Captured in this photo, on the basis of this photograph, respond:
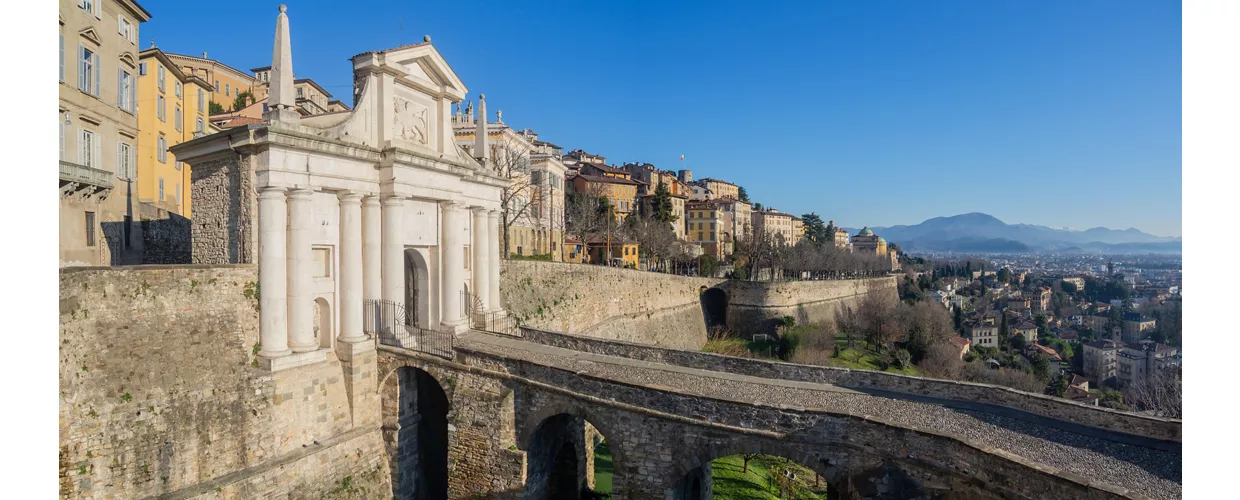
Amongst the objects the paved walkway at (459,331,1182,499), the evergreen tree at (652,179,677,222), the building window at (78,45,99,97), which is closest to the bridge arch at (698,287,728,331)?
the evergreen tree at (652,179,677,222)

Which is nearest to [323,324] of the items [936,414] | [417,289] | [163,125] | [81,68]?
[417,289]

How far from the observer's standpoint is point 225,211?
1639 cm

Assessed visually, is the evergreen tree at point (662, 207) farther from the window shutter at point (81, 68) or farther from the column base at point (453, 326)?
the window shutter at point (81, 68)

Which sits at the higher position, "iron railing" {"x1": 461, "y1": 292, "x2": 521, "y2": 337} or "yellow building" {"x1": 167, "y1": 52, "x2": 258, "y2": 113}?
"yellow building" {"x1": 167, "y1": 52, "x2": 258, "y2": 113}

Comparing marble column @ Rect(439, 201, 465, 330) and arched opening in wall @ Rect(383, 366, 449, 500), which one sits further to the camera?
marble column @ Rect(439, 201, 465, 330)

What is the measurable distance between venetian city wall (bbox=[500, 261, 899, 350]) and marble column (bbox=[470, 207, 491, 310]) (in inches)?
218

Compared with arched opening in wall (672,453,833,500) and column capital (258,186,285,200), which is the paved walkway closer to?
arched opening in wall (672,453,833,500)

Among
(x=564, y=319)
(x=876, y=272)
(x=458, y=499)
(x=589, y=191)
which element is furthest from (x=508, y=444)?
(x=876, y=272)

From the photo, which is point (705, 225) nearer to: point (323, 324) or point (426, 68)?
point (426, 68)

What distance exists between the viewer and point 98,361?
12.0 m

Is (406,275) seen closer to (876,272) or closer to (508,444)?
(508,444)

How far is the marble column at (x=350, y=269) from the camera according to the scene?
55.2ft

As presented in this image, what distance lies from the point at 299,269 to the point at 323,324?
7.24 ft

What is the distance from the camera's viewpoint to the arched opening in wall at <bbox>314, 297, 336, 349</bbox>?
16844 millimetres
